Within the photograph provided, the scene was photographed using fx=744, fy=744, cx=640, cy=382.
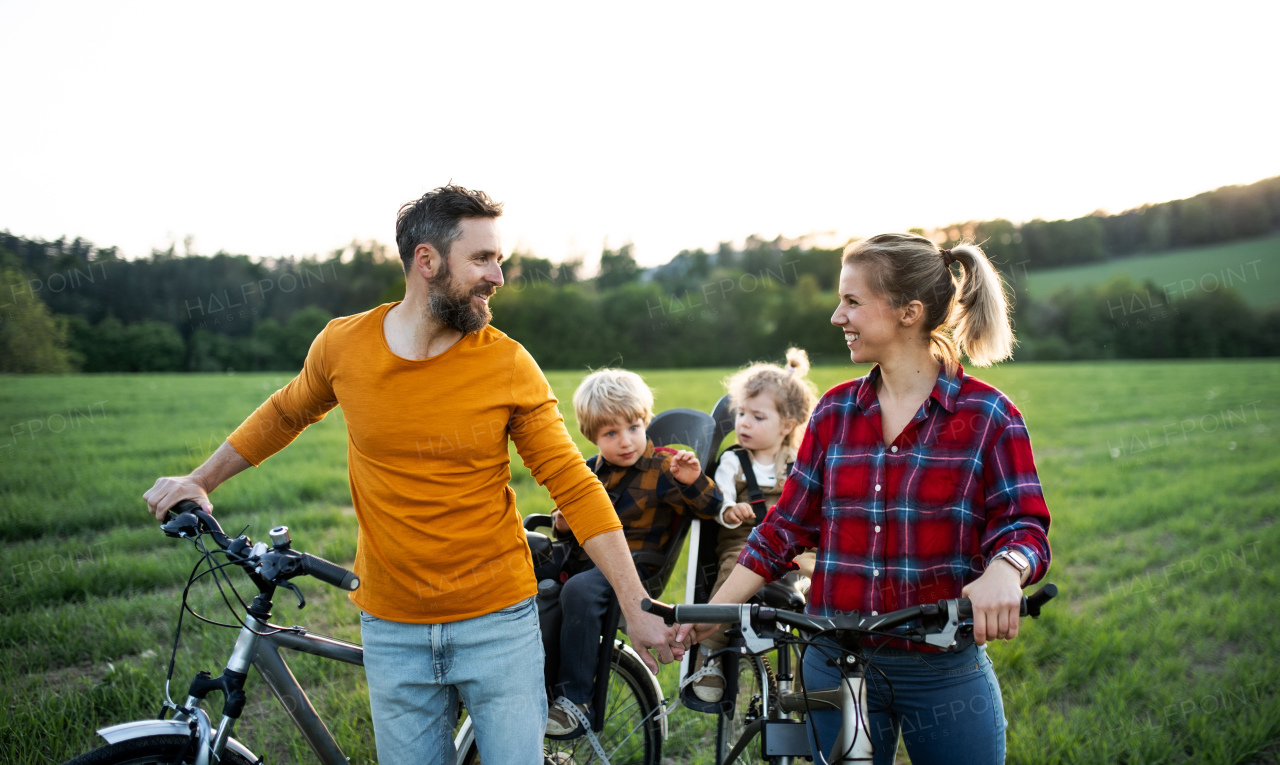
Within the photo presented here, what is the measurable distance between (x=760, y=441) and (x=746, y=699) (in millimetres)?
1404

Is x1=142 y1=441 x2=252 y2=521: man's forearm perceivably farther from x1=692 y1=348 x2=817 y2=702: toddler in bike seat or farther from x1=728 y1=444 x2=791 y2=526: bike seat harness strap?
x1=728 y1=444 x2=791 y2=526: bike seat harness strap

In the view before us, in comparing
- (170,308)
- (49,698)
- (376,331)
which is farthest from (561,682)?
(170,308)

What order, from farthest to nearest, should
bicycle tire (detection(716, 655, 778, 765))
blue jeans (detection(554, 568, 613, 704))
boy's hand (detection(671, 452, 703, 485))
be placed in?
boy's hand (detection(671, 452, 703, 485))
blue jeans (detection(554, 568, 613, 704))
bicycle tire (detection(716, 655, 778, 765))

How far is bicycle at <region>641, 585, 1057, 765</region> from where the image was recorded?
1625 millimetres

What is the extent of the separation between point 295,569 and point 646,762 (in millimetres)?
1942

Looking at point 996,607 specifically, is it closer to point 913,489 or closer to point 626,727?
point 913,489

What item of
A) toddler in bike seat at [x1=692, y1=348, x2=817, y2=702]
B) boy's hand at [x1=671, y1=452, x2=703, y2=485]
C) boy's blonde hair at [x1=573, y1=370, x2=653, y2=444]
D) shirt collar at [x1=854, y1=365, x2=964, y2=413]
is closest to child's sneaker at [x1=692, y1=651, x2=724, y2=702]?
toddler in bike seat at [x1=692, y1=348, x2=817, y2=702]

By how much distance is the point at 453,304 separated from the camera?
2113 mm

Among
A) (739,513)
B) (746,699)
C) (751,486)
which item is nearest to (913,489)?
(739,513)

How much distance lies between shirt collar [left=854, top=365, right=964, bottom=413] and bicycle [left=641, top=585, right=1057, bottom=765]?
546mm

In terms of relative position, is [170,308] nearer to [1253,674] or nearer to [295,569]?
[295,569]

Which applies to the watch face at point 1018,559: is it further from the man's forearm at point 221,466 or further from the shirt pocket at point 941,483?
the man's forearm at point 221,466

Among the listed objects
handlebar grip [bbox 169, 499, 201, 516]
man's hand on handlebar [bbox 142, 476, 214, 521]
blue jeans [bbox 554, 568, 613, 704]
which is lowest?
blue jeans [bbox 554, 568, 613, 704]

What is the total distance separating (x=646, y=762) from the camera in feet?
10.9
